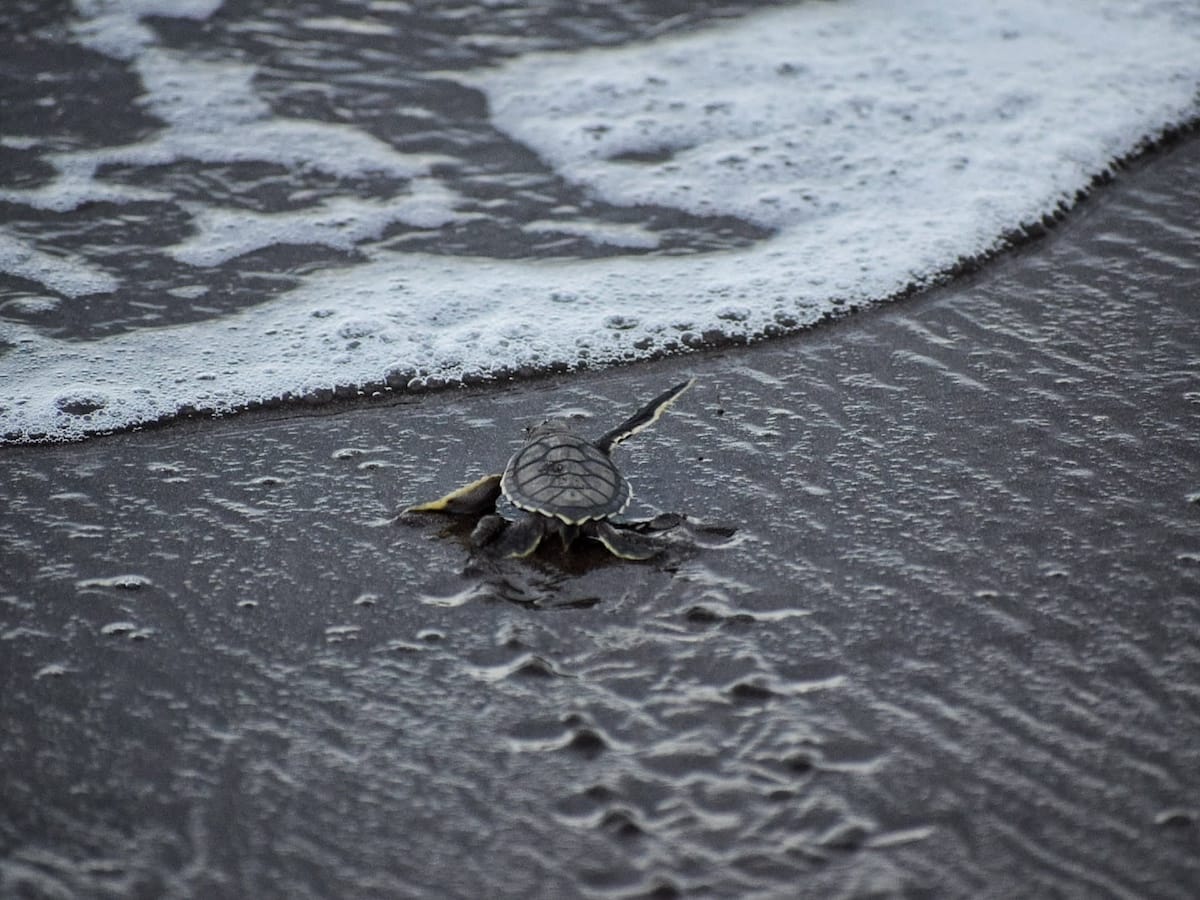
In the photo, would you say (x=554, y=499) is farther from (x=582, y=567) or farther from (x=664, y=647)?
(x=664, y=647)

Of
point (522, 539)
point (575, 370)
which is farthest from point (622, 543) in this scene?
point (575, 370)

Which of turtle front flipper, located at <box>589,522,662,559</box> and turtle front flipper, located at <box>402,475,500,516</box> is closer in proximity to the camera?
turtle front flipper, located at <box>589,522,662,559</box>

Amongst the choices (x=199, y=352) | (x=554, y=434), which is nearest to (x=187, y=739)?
(x=554, y=434)

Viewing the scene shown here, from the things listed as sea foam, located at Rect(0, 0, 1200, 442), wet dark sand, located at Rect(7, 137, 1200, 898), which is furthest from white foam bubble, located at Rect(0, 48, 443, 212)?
wet dark sand, located at Rect(7, 137, 1200, 898)

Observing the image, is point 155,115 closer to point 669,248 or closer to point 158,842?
point 669,248

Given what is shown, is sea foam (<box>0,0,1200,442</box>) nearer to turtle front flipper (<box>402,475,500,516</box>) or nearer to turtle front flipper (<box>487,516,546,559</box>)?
turtle front flipper (<box>402,475,500,516</box>)
